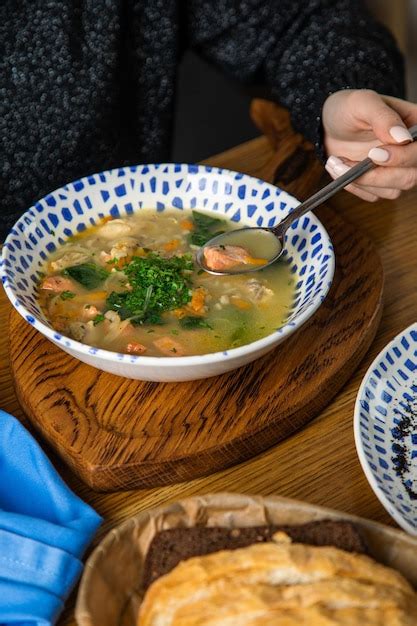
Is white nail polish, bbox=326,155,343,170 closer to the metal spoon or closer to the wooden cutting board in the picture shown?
the metal spoon

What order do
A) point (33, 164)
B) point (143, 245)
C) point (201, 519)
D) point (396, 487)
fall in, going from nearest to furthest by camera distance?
point (201, 519)
point (396, 487)
point (143, 245)
point (33, 164)

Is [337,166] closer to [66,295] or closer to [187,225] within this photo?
[187,225]

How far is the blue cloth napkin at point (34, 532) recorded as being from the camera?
3.71ft

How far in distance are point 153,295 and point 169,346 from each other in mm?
144

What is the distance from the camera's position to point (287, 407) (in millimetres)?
1434

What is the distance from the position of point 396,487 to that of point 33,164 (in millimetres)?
1272

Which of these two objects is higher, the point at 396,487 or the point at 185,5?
the point at 185,5

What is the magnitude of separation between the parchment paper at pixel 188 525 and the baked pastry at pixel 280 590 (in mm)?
55

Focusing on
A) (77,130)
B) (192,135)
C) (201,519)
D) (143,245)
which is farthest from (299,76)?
(192,135)

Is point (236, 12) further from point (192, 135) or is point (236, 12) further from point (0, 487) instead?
point (192, 135)

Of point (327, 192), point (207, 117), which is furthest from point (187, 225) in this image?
point (207, 117)

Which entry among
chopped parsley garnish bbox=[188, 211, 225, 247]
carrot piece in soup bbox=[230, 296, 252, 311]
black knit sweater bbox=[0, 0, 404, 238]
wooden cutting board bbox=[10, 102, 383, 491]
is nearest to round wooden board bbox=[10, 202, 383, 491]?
wooden cutting board bbox=[10, 102, 383, 491]

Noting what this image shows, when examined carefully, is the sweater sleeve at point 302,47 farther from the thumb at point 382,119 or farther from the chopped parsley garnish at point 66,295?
the chopped parsley garnish at point 66,295

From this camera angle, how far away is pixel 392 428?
1399mm
